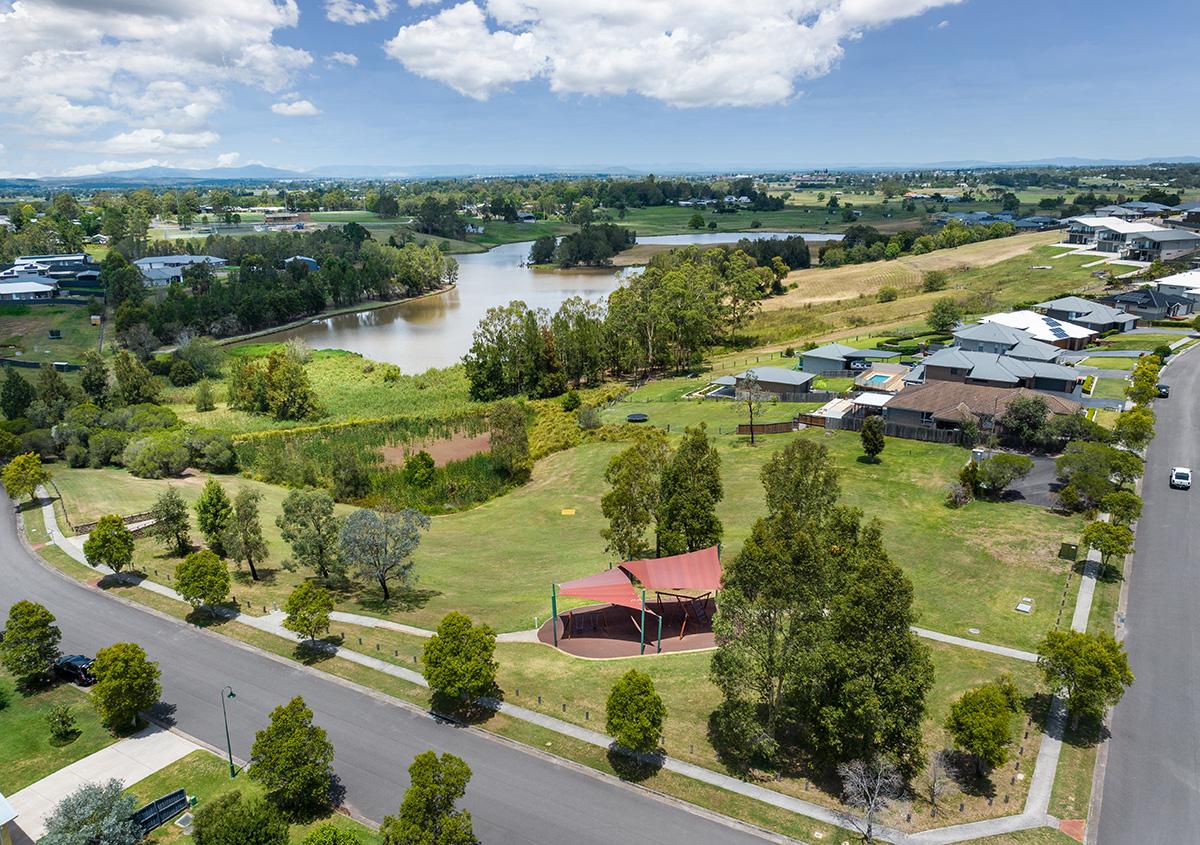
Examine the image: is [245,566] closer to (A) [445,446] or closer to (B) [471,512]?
(B) [471,512]

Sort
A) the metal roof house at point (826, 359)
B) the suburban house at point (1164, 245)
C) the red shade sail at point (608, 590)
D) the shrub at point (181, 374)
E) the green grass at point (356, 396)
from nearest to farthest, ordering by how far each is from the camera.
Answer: the red shade sail at point (608, 590), the green grass at point (356, 396), the metal roof house at point (826, 359), the shrub at point (181, 374), the suburban house at point (1164, 245)

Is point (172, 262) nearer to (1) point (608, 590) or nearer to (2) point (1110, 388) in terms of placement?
(1) point (608, 590)

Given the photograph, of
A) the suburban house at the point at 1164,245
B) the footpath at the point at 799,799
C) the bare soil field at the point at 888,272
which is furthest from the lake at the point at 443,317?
the suburban house at the point at 1164,245

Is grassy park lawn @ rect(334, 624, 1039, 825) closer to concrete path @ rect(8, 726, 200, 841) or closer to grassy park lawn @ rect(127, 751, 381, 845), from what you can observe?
grassy park lawn @ rect(127, 751, 381, 845)

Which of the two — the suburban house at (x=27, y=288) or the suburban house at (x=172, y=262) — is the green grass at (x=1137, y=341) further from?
the suburban house at (x=27, y=288)

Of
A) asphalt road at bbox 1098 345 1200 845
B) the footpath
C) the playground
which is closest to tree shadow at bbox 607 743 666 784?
the footpath

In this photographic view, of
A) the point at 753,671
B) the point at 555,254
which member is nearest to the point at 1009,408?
the point at 753,671

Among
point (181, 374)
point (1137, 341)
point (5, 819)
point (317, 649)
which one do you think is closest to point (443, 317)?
point (181, 374)
